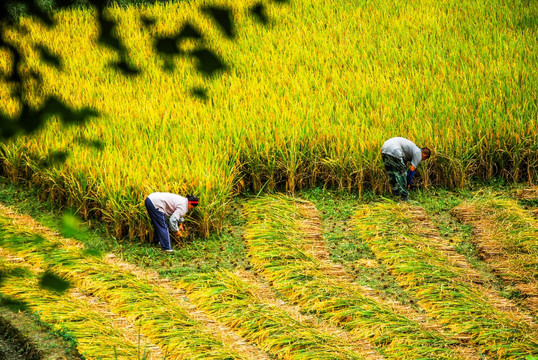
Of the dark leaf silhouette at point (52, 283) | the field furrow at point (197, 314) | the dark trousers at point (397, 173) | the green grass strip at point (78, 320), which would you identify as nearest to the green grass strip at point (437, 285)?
the dark trousers at point (397, 173)

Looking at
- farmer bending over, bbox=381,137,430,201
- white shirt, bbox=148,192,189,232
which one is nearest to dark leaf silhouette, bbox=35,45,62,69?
white shirt, bbox=148,192,189,232

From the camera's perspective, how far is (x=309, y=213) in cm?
671

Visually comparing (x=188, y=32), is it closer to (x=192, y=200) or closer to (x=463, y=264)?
(x=192, y=200)

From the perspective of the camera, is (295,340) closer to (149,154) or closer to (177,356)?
(177,356)

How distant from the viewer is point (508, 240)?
19.8 ft

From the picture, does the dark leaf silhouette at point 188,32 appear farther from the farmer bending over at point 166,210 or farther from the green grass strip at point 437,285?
the farmer bending over at point 166,210

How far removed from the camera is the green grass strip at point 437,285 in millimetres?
4668

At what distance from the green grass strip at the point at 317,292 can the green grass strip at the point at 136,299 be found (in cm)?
90

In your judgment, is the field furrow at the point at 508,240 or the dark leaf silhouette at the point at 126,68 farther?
the field furrow at the point at 508,240

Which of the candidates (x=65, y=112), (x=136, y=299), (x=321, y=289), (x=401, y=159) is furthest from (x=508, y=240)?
(x=65, y=112)

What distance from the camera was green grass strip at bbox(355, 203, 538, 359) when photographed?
4668mm

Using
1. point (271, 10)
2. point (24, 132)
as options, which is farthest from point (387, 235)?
point (271, 10)

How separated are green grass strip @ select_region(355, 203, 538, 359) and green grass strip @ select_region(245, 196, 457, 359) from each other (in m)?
0.31

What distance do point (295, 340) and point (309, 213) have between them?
220 cm
